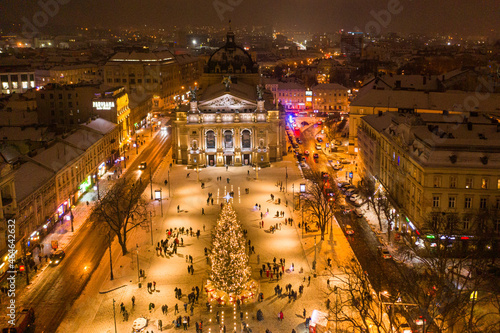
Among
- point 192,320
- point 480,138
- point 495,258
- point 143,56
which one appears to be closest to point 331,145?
point 480,138

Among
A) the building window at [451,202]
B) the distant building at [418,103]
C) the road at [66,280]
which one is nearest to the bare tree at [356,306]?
the building window at [451,202]

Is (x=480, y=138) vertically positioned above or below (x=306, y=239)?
above

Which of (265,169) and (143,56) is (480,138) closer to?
(265,169)

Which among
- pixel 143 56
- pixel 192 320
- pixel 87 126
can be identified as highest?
pixel 143 56

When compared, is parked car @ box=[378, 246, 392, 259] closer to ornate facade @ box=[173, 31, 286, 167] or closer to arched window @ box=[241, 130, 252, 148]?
ornate facade @ box=[173, 31, 286, 167]

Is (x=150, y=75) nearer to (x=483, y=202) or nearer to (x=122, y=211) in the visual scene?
(x=122, y=211)

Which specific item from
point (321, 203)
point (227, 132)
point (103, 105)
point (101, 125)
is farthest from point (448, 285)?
point (103, 105)

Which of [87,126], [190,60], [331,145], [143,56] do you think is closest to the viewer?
[87,126]
